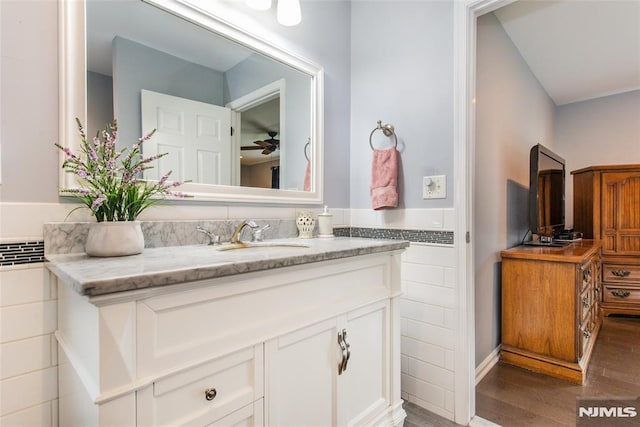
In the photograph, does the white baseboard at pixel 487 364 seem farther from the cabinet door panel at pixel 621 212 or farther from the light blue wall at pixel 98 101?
the light blue wall at pixel 98 101

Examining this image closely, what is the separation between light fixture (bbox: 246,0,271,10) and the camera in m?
1.47

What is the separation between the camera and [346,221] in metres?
2.07

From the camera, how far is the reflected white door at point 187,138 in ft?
4.14

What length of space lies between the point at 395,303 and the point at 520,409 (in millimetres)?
1042

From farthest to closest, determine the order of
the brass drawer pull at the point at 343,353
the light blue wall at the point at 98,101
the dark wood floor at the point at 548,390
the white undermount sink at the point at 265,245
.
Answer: the dark wood floor at the point at 548,390 < the white undermount sink at the point at 265,245 < the brass drawer pull at the point at 343,353 < the light blue wall at the point at 98,101

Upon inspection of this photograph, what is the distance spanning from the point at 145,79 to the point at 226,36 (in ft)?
1.44

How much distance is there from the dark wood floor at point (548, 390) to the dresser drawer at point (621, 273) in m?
0.94

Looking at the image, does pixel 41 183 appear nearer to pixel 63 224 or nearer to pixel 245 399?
pixel 63 224

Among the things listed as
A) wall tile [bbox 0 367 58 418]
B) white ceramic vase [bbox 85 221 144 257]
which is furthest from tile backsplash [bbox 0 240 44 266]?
wall tile [bbox 0 367 58 418]

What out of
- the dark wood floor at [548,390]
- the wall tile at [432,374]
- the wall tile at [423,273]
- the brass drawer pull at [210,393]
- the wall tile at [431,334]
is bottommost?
the dark wood floor at [548,390]

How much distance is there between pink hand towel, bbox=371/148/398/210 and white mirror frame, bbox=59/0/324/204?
Result: 12.7 inches

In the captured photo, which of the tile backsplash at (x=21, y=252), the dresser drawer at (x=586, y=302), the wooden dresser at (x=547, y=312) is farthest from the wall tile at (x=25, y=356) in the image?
the dresser drawer at (x=586, y=302)

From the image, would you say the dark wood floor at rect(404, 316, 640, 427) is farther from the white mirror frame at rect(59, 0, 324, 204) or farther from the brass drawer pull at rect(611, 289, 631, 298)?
the white mirror frame at rect(59, 0, 324, 204)

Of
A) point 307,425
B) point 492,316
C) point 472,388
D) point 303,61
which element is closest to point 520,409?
point 472,388
